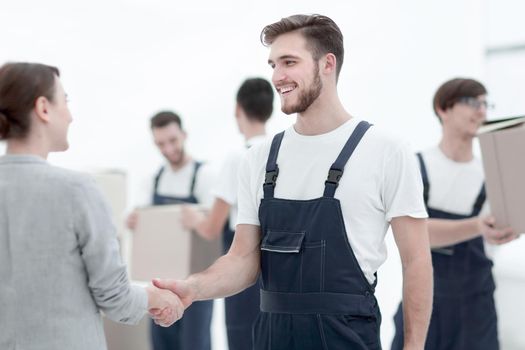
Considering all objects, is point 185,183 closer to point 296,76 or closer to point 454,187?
Result: point 454,187

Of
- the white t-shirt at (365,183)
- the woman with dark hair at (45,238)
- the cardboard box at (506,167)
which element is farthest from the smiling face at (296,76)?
the cardboard box at (506,167)

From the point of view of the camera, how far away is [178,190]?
Answer: 13.4 ft

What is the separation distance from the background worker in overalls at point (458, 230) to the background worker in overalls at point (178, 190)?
1.26 metres

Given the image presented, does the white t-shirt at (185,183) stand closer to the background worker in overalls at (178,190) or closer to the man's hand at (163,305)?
the background worker in overalls at (178,190)

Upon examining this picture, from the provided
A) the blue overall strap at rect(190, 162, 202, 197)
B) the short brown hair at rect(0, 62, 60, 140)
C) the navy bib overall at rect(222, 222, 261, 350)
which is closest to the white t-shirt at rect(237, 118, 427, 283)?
the short brown hair at rect(0, 62, 60, 140)

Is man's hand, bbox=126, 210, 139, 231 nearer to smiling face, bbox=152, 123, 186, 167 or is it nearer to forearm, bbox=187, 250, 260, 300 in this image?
smiling face, bbox=152, 123, 186, 167

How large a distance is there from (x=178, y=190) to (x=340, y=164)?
2.29 meters

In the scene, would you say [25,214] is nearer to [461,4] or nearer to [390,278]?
[390,278]

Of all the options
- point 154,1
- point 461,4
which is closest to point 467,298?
point 461,4

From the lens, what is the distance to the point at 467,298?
2859 millimetres

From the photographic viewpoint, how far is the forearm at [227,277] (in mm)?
2055

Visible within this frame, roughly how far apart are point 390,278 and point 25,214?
2699 mm

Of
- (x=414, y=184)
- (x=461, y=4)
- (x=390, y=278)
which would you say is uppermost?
(x=461, y=4)

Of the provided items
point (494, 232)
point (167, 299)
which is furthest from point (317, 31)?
point (494, 232)
